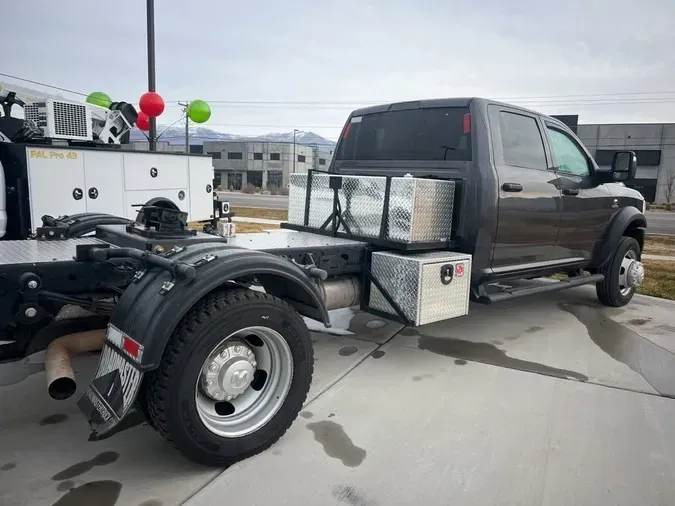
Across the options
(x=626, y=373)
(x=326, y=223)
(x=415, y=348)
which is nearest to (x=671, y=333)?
(x=626, y=373)

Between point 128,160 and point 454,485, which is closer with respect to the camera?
point 454,485

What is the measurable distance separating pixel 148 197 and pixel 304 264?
5.69 meters

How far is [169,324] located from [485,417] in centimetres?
206

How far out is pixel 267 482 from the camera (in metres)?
2.60

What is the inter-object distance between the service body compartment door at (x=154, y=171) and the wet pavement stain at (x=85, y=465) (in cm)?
603

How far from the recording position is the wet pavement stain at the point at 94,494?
2400 millimetres

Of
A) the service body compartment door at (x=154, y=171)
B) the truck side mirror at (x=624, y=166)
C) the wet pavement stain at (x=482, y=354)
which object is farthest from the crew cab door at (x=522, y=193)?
the service body compartment door at (x=154, y=171)

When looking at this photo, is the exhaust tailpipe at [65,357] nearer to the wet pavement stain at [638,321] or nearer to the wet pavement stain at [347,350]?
the wet pavement stain at [347,350]

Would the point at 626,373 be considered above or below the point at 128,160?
below

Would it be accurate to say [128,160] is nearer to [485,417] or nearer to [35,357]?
[35,357]

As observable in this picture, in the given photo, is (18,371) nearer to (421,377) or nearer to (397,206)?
(421,377)

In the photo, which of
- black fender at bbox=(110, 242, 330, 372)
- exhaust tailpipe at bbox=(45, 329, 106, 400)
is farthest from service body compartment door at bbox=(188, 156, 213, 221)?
black fender at bbox=(110, 242, 330, 372)

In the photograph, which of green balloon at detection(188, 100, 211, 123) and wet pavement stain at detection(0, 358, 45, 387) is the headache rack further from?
green balloon at detection(188, 100, 211, 123)

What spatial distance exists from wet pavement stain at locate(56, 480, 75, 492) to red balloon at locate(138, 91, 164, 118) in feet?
33.8
